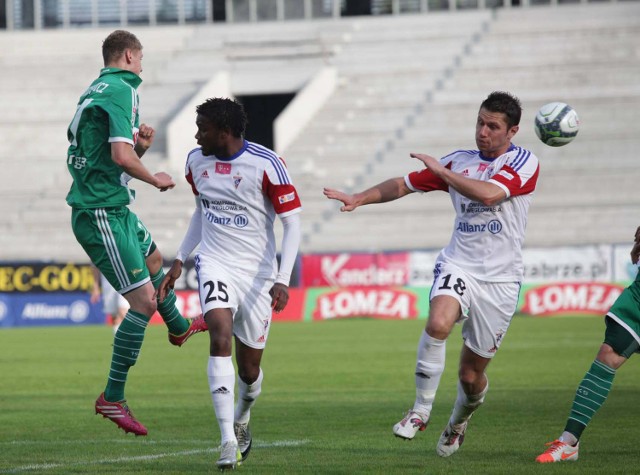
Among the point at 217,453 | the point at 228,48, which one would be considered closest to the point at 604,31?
the point at 228,48

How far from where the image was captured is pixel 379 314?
104ft

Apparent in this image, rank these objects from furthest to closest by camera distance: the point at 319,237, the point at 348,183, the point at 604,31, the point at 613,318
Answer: the point at 604,31, the point at 348,183, the point at 319,237, the point at 613,318

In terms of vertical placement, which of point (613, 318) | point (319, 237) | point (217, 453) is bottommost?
point (319, 237)

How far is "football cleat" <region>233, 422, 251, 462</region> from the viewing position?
346 inches

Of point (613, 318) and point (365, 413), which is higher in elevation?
point (613, 318)

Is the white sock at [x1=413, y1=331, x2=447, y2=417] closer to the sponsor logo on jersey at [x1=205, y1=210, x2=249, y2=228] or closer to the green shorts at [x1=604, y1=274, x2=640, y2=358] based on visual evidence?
the green shorts at [x1=604, y1=274, x2=640, y2=358]

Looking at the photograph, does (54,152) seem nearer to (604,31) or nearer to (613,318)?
(604,31)

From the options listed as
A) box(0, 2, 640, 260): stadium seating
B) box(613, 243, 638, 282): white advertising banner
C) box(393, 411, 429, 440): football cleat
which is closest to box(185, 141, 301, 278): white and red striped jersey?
box(393, 411, 429, 440): football cleat

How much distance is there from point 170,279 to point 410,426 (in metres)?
2.01

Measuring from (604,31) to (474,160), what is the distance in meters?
39.2

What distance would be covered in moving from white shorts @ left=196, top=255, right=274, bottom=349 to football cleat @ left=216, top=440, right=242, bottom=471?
835 mm

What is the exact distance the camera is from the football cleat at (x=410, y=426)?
8201 mm

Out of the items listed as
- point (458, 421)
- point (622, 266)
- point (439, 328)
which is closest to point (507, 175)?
point (439, 328)

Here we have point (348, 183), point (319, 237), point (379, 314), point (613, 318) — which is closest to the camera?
point (613, 318)
